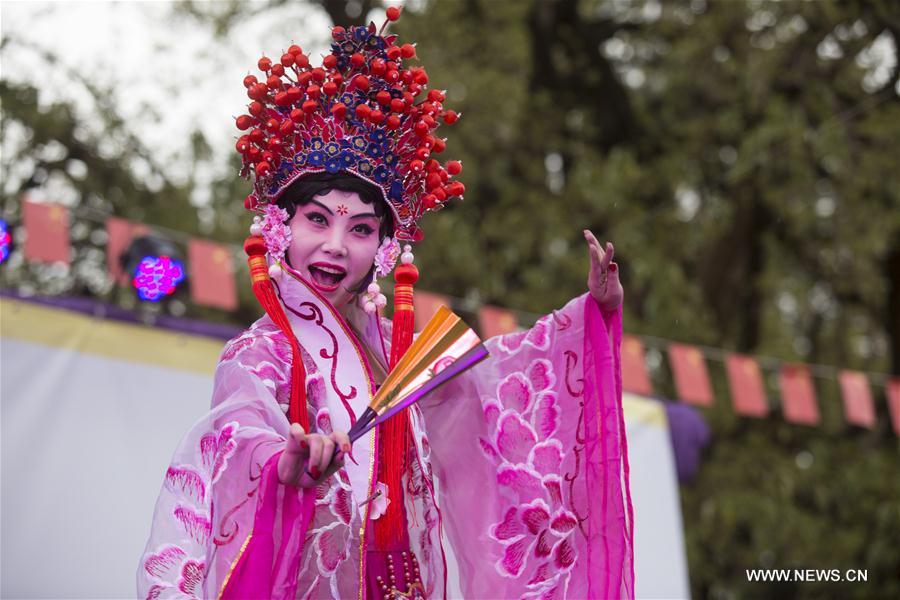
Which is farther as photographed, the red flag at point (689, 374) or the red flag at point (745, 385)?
the red flag at point (745, 385)

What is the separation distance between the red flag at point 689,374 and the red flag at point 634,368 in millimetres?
233

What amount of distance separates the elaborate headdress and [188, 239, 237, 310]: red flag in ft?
8.81

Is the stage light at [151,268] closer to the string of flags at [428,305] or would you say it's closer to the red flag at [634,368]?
the string of flags at [428,305]

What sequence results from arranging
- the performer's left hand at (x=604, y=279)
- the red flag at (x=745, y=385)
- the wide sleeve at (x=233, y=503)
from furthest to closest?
the red flag at (x=745, y=385) → the performer's left hand at (x=604, y=279) → the wide sleeve at (x=233, y=503)

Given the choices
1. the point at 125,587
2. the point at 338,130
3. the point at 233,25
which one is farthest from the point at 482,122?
the point at 338,130

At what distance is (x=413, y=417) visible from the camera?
2418 mm

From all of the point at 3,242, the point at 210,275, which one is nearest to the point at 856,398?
the point at 210,275

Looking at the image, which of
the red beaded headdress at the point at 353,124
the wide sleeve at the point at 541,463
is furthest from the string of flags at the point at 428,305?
the wide sleeve at the point at 541,463

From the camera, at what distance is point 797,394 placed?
271 inches

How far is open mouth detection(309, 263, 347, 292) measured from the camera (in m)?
2.39

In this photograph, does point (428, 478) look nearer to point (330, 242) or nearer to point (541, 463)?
point (541, 463)

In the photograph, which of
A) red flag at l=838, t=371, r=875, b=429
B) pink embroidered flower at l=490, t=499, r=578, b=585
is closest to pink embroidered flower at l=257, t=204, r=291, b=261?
pink embroidered flower at l=490, t=499, r=578, b=585

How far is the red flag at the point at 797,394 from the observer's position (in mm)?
6867

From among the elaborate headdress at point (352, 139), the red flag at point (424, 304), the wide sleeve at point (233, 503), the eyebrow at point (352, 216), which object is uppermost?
the red flag at point (424, 304)
